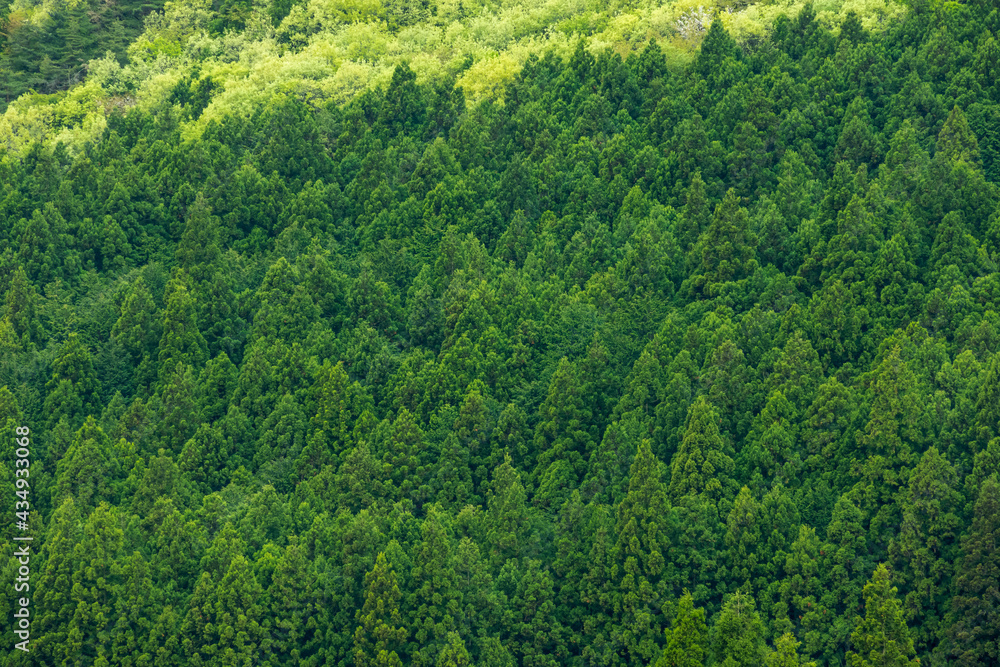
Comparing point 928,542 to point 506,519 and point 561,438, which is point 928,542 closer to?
point 561,438

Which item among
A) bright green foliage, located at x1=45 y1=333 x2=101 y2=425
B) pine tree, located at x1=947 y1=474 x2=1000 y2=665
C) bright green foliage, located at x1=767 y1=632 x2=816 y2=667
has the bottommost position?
bright green foliage, located at x1=45 y1=333 x2=101 y2=425

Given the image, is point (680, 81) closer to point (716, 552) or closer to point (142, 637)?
point (716, 552)

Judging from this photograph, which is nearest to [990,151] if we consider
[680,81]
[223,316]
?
[680,81]

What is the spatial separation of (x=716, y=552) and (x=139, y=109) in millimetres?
37151

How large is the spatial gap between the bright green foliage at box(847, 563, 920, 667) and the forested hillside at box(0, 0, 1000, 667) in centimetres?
11

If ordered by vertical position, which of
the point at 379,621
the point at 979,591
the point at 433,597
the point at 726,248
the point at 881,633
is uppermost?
the point at 726,248

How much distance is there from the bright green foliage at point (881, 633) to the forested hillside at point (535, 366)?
11 centimetres

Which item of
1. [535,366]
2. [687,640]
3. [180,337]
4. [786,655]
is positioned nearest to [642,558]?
[687,640]

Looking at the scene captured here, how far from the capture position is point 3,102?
85.5m

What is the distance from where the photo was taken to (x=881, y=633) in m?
49.2
